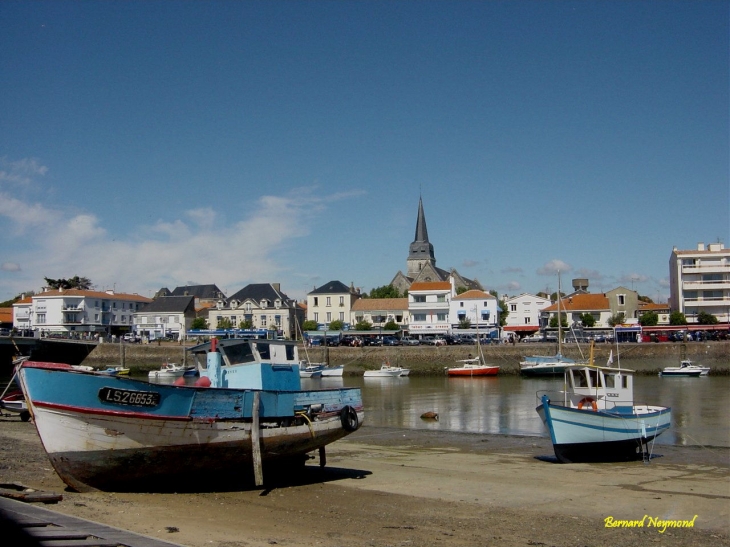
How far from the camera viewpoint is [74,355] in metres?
82.8

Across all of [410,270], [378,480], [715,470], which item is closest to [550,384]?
[715,470]

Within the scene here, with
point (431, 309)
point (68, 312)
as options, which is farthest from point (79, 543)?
point (68, 312)

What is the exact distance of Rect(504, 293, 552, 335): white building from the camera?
321 ft

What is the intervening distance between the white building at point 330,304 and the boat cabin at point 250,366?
3609 inches

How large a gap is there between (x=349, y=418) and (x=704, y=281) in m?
80.5

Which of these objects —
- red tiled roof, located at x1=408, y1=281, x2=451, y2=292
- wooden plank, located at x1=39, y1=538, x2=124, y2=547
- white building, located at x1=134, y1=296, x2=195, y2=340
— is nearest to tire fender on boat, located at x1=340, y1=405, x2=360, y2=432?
wooden plank, located at x1=39, y1=538, x2=124, y2=547

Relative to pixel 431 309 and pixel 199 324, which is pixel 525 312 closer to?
→ pixel 431 309

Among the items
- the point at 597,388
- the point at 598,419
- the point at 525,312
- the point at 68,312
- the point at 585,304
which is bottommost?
the point at 598,419

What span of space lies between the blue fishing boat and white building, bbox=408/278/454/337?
81.2 m

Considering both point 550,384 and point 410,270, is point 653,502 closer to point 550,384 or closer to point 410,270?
point 550,384

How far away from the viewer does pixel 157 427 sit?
1367 cm

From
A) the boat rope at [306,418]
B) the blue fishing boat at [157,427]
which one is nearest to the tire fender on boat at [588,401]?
the blue fishing boat at [157,427]

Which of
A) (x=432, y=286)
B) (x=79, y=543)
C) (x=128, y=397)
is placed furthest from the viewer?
(x=432, y=286)

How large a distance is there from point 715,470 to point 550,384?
37.1 m
